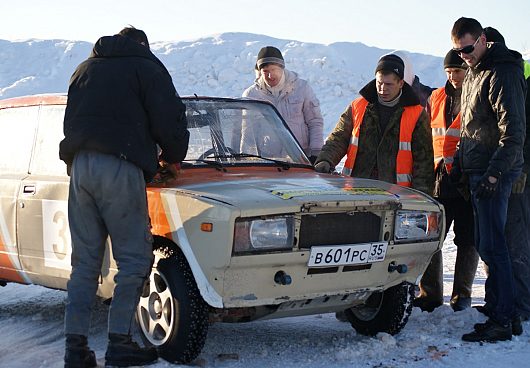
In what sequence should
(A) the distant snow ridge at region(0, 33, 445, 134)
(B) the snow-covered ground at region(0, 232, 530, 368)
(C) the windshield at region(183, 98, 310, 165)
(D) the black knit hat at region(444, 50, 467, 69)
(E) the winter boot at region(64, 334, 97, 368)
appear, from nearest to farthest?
(E) the winter boot at region(64, 334, 97, 368) < (B) the snow-covered ground at region(0, 232, 530, 368) < (C) the windshield at region(183, 98, 310, 165) < (D) the black knit hat at region(444, 50, 467, 69) < (A) the distant snow ridge at region(0, 33, 445, 134)

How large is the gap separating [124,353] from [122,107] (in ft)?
4.44

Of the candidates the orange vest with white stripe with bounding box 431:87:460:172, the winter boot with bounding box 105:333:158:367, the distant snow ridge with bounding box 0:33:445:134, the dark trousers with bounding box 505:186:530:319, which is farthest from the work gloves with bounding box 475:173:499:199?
the distant snow ridge with bounding box 0:33:445:134

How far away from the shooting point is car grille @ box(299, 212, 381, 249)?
433cm

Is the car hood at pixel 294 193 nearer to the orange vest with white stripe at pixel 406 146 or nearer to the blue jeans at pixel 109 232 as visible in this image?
the blue jeans at pixel 109 232

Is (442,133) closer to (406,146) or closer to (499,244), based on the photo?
(406,146)

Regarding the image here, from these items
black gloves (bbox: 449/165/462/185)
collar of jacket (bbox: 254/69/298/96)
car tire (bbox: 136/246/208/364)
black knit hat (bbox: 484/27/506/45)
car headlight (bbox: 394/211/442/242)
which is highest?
black knit hat (bbox: 484/27/506/45)

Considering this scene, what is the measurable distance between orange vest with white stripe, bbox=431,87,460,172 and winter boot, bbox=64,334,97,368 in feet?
10.3

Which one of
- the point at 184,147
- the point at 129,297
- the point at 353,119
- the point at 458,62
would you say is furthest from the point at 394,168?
the point at 129,297

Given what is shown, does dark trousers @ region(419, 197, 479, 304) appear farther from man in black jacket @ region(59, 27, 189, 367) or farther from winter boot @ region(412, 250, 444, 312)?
man in black jacket @ region(59, 27, 189, 367)

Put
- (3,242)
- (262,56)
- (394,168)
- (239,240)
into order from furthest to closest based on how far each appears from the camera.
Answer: (262,56) < (394,168) < (3,242) < (239,240)

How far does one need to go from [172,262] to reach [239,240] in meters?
0.51

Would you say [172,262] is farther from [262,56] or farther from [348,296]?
[262,56]

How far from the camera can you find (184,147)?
4574mm

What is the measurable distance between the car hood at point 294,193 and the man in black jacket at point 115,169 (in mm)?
354
